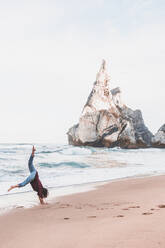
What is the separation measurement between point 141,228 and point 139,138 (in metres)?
48.7

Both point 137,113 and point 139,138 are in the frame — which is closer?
point 139,138

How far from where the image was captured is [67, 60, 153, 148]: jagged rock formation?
47312 mm

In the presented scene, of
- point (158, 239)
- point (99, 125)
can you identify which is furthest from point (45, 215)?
point (99, 125)

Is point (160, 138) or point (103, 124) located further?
point (160, 138)

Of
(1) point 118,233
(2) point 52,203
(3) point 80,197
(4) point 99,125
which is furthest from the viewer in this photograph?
(4) point 99,125

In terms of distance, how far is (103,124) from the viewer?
47.2 meters

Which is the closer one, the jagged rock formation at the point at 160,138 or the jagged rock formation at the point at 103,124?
the jagged rock formation at the point at 103,124

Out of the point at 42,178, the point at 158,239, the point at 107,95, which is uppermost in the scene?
the point at 107,95

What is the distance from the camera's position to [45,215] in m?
4.90

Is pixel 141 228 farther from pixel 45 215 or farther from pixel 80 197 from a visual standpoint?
pixel 80 197

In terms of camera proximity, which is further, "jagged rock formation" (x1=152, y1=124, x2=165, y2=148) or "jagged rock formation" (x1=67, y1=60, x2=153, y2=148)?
"jagged rock formation" (x1=152, y1=124, x2=165, y2=148)

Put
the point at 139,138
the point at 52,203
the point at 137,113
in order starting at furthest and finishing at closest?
the point at 137,113, the point at 139,138, the point at 52,203

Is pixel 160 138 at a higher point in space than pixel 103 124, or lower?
lower

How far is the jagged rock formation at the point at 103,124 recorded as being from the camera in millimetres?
47312
